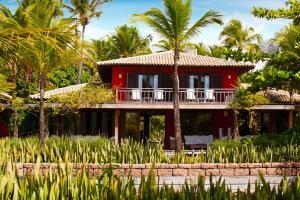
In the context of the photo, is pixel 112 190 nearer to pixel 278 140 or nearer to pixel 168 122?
pixel 278 140

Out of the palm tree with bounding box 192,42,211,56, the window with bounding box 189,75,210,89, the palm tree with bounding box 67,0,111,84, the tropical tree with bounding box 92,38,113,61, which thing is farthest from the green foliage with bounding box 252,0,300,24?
the palm tree with bounding box 192,42,211,56

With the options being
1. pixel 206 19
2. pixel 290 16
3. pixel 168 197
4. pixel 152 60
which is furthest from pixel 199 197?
pixel 152 60

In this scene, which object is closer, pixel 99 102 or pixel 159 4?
pixel 159 4

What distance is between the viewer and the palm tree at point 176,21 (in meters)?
18.5

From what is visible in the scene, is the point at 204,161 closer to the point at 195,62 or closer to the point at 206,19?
the point at 206,19

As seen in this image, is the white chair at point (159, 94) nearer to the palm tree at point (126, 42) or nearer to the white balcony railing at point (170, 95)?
the white balcony railing at point (170, 95)

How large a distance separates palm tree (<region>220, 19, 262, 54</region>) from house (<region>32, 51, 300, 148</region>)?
64.2 feet

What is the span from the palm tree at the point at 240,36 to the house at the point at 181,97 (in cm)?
1956

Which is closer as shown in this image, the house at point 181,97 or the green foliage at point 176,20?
the green foliage at point 176,20

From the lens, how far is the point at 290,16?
13031 mm

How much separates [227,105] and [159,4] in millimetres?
7067

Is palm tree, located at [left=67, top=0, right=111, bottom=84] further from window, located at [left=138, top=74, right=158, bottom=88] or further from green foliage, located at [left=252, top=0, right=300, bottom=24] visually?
green foliage, located at [left=252, top=0, right=300, bottom=24]

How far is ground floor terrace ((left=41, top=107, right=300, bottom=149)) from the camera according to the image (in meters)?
26.3

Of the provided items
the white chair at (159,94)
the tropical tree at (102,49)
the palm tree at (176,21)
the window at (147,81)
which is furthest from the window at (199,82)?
the tropical tree at (102,49)
